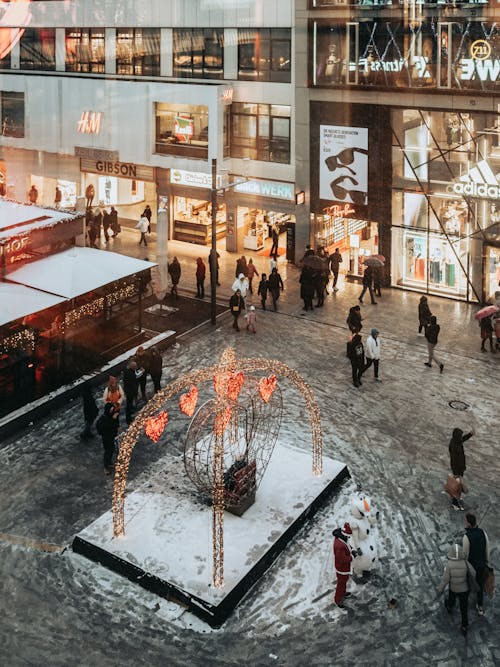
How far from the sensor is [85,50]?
41000 mm

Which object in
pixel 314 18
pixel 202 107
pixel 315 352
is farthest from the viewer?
pixel 202 107

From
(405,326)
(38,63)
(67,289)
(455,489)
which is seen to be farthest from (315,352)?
(38,63)

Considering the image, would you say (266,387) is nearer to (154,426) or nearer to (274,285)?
(154,426)

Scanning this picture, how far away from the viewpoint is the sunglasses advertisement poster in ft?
108

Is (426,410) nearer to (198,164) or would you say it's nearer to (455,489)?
(455,489)

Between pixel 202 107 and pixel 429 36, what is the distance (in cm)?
1076

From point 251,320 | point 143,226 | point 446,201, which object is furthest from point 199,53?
point 251,320

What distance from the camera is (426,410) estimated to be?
888 inches

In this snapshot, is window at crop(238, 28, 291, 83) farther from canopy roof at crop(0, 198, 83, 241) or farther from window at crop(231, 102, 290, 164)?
canopy roof at crop(0, 198, 83, 241)

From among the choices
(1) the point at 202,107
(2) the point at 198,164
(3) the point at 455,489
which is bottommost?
(3) the point at 455,489

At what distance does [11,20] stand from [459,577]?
39.8m

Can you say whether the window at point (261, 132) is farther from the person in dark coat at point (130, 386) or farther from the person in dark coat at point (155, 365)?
the person in dark coat at point (130, 386)

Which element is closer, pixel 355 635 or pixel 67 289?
pixel 355 635

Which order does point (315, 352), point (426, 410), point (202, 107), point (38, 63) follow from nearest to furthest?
1. point (426, 410)
2. point (315, 352)
3. point (202, 107)
4. point (38, 63)
